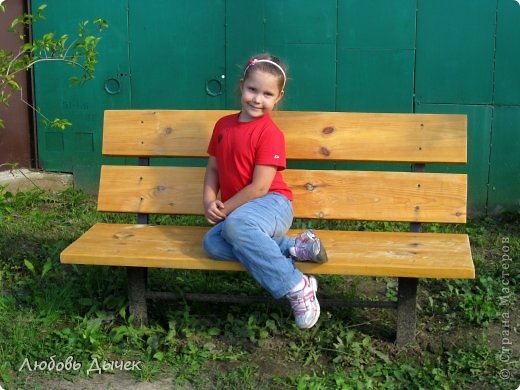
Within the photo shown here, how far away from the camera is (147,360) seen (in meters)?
3.21

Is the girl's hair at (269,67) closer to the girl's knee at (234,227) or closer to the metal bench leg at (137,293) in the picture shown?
the girl's knee at (234,227)

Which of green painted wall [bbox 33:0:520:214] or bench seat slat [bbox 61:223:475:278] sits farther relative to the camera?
green painted wall [bbox 33:0:520:214]

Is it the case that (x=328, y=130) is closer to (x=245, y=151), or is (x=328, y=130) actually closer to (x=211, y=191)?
(x=245, y=151)

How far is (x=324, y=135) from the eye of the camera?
3619 mm

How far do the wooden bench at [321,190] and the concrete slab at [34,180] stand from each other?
6.38ft

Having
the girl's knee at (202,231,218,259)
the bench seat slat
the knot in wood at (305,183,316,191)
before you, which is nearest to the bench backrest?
the knot in wood at (305,183,316,191)

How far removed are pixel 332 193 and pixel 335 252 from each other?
0.50 m

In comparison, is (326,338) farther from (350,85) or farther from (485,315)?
(350,85)

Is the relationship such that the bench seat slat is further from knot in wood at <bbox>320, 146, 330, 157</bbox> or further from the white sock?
knot in wood at <bbox>320, 146, 330, 157</bbox>

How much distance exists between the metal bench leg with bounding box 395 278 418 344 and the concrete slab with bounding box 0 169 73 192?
319 centimetres

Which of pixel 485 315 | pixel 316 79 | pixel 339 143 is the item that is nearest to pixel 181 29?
pixel 316 79

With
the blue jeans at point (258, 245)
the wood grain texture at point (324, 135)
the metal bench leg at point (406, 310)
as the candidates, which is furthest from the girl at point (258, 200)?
the metal bench leg at point (406, 310)

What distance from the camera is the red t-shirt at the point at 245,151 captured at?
10.8 feet

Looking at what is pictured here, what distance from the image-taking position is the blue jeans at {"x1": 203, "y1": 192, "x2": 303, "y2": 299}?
301cm
